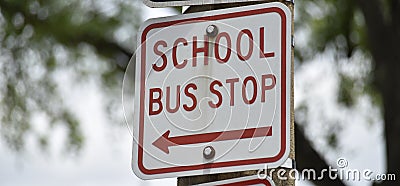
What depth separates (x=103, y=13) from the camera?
15.2ft

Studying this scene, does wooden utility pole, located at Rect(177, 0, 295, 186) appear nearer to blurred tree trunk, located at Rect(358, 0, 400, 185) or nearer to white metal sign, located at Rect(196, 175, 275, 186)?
white metal sign, located at Rect(196, 175, 275, 186)

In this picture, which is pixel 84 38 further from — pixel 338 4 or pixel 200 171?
pixel 200 171

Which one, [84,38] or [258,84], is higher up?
[84,38]

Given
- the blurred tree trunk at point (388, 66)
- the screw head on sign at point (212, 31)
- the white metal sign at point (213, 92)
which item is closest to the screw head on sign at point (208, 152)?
the white metal sign at point (213, 92)

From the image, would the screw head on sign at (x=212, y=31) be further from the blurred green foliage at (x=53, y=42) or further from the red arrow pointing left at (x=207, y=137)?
the blurred green foliage at (x=53, y=42)

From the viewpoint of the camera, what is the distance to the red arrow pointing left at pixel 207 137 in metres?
1.38

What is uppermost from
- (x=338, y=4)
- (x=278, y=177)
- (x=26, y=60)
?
(x=338, y=4)

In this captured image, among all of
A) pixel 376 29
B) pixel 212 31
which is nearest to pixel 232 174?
pixel 212 31

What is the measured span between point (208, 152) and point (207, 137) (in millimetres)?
30

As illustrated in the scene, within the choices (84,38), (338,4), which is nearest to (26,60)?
(84,38)

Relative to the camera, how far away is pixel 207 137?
143 centimetres

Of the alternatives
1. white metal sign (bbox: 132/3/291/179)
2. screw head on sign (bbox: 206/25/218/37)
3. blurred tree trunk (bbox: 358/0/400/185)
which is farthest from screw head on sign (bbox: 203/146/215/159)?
blurred tree trunk (bbox: 358/0/400/185)

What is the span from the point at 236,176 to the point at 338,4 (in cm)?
332

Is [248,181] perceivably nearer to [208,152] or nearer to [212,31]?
[208,152]
